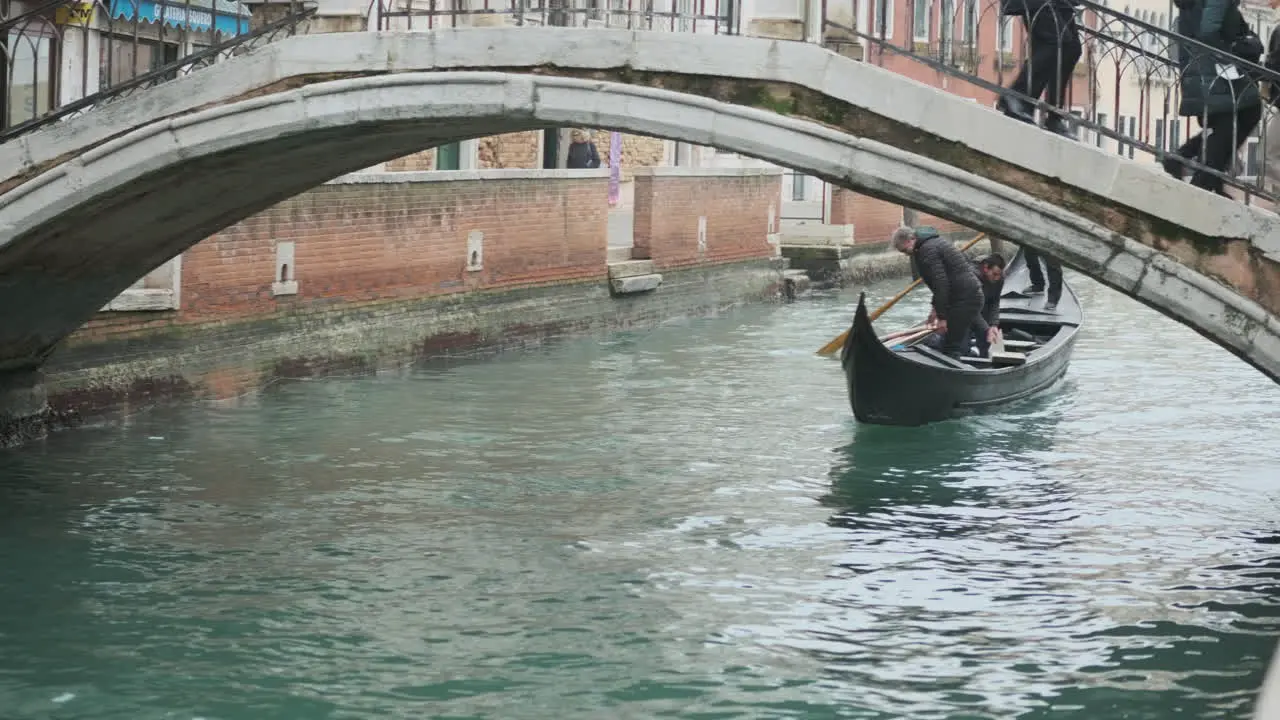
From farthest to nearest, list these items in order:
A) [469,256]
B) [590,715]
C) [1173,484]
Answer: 1. [469,256]
2. [1173,484]
3. [590,715]

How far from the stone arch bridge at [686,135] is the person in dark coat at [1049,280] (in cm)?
505

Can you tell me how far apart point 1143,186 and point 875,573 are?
59.4 inches

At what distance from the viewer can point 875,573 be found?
5.58 metres

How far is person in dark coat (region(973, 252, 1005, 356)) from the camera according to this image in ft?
28.5

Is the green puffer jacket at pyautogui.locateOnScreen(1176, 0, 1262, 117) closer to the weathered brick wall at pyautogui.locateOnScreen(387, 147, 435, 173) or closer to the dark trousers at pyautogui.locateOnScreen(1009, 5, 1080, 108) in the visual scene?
the dark trousers at pyautogui.locateOnScreen(1009, 5, 1080, 108)

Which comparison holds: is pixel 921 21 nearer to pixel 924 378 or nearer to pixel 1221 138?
pixel 924 378

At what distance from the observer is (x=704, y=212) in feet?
44.9

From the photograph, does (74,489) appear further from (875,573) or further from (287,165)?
(875,573)

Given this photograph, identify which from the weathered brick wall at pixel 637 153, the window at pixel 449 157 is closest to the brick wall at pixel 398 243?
the window at pixel 449 157

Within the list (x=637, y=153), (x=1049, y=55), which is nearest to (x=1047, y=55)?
(x=1049, y=55)

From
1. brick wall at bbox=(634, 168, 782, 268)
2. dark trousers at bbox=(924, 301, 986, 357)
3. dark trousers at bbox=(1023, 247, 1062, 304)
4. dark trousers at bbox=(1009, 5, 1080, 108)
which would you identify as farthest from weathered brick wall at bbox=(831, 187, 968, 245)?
dark trousers at bbox=(1009, 5, 1080, 108)

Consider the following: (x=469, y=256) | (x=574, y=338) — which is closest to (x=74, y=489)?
(x=469, y=256)

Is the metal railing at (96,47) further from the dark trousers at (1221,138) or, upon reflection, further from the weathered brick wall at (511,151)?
the dark trousers at (1221,138)

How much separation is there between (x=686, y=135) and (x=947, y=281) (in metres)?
3.51
